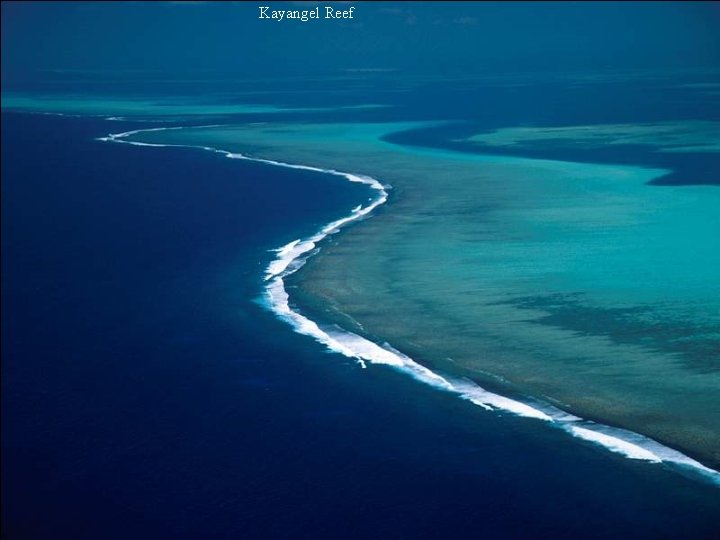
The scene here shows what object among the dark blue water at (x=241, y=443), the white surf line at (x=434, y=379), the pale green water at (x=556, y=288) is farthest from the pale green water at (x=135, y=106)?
the dark blue water at (x=241, y=443)

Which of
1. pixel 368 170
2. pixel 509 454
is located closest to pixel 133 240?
pixel 368 170

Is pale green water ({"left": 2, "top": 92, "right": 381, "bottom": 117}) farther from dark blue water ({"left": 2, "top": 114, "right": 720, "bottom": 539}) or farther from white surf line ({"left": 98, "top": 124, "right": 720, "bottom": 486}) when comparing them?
dark blue water ({"left": 2, "top": 114, "right": 720, "bottom": 539})

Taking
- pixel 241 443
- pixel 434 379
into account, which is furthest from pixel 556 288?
pixel 241 443

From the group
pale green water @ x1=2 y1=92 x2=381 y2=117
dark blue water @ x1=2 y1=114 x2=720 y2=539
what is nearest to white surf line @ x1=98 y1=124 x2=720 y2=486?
dark blue water @ x1=2 y1=114 x2=720 y2=539

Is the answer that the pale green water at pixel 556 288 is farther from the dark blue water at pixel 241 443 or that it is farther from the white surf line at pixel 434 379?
the dark blue water at pixel 241 443

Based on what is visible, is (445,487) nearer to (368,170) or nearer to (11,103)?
(368,170)

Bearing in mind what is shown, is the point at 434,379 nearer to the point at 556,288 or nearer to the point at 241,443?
the point at 241,443
